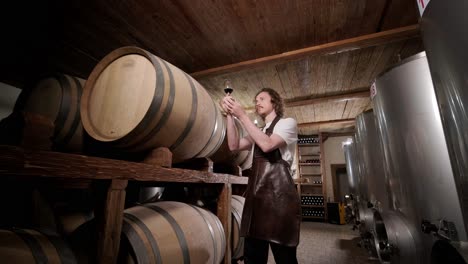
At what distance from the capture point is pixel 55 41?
3.02 m

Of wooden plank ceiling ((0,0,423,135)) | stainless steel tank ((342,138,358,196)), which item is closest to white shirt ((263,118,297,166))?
wooden plank ceiling ((0,0,423,135))

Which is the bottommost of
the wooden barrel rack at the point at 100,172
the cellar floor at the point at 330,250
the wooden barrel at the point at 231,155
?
the cellar floor at the point at 330,250

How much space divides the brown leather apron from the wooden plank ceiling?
5.86ft

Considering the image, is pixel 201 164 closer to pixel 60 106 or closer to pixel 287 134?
pixel 287 134

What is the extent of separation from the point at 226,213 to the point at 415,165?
176 centimetres

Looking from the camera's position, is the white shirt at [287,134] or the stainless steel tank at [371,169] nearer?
the white shirt at [287,134]

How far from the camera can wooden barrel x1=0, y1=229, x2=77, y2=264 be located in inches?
33.4

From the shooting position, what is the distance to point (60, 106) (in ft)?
5.23

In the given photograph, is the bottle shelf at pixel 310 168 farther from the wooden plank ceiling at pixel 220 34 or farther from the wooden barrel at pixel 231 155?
the wooden barrel at pixel 231 155

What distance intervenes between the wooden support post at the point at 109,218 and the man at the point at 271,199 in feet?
3.40

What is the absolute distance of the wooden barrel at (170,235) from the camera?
1.23 meters

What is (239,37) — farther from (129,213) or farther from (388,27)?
(129,213)

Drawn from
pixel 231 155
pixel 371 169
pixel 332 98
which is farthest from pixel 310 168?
pixel 231 155

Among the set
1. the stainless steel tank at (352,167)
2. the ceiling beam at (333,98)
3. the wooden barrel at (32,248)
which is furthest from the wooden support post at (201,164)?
the stainless steel tank at (352,167)
